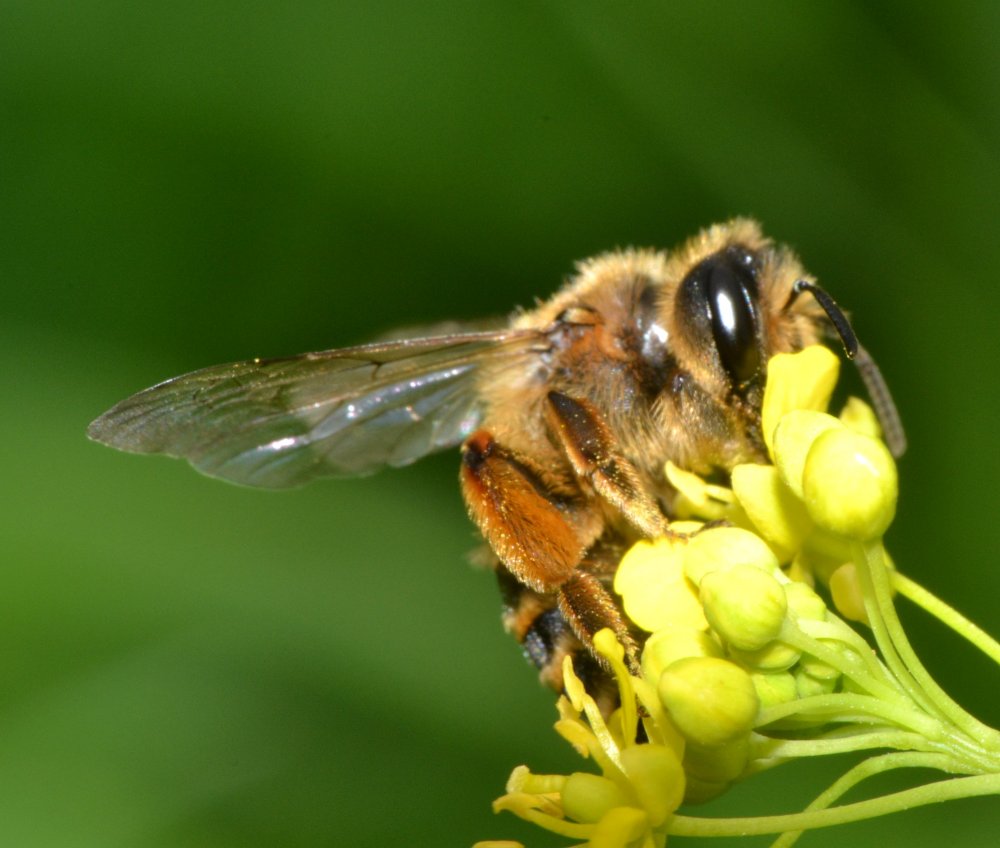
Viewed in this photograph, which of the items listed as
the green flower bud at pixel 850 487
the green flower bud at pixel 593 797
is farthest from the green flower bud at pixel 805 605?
the green flower bud at pixel 593 797

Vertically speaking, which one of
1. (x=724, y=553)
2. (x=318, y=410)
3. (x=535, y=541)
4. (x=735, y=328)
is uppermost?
(x=318, y=410)

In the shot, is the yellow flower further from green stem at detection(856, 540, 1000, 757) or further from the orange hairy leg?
green stem at detection(856, 540, 1000, 757)

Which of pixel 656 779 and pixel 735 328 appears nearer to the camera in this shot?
pixel 656 779

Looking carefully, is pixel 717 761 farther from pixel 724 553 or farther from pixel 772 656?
pixel 724 553

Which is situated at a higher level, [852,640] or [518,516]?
[518,516]

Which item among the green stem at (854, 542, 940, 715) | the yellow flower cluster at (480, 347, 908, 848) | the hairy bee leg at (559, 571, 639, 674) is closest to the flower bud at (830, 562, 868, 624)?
the yellow flower cluster at (480, 347, 908, 848)

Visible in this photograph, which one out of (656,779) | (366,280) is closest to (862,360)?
(656,779)

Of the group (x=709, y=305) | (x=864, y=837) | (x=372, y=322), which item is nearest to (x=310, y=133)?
(x=372, y=322)

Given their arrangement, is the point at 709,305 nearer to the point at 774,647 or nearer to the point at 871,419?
the point at 871,419
